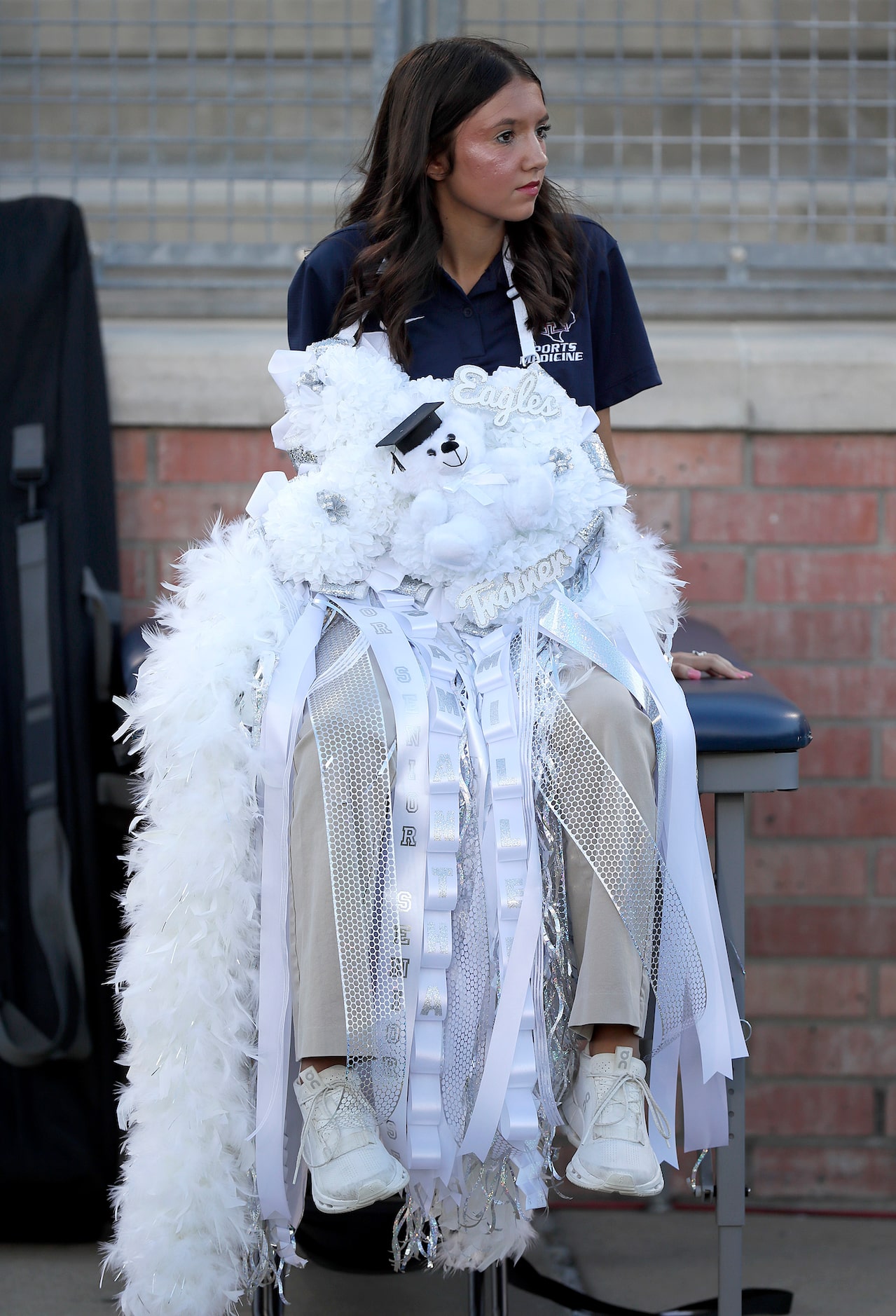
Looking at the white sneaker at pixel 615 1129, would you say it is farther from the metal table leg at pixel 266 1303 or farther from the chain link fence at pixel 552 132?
the chain link fence at pixel 552 132

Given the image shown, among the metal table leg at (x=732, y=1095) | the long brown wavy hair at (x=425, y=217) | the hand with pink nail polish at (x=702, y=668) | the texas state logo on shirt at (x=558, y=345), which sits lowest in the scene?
the metal table leg at (x=732, y=1095)

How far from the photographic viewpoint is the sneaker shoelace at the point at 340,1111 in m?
1.57

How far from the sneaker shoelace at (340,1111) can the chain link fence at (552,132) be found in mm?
1691

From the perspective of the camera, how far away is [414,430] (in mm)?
1825

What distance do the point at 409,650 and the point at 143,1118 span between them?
67 cm

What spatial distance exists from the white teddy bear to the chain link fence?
1.04 meters

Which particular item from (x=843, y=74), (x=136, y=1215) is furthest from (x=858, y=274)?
(x=136, y=1215)

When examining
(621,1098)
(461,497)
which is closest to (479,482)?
(461,497)

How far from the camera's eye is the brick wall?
262cm

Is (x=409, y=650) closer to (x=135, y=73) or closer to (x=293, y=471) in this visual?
(x=293, y=471)

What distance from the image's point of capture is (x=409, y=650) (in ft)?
5.76

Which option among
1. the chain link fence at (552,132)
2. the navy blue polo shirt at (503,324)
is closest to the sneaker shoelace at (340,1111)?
the navy blue polo shirt at (503,324)

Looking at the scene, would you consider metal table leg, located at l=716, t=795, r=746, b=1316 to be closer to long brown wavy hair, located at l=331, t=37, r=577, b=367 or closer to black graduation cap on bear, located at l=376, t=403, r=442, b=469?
black graduation cap on bear, located at l=376, t=403, r=442, b=469

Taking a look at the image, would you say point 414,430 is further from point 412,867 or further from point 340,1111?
point 340,1111
